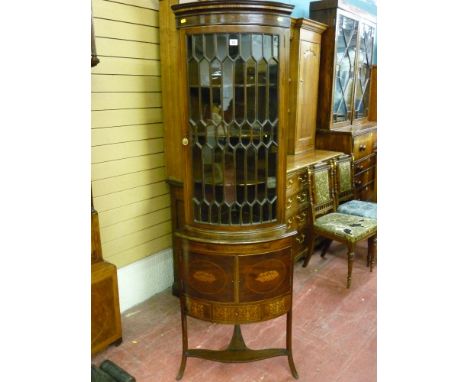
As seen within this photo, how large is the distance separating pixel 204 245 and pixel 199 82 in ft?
2.39

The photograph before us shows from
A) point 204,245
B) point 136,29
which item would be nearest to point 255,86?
point 204,245

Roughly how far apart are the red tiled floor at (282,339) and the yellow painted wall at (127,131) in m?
0.45

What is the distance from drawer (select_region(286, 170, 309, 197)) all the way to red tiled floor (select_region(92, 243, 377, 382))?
0.69 metres

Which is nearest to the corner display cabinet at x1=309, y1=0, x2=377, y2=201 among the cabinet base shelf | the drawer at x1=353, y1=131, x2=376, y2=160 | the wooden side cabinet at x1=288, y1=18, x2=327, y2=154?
the drawer at x1=353, y1=131, x2=376, y2=160

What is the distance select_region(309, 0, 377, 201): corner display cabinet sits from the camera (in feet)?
11.0

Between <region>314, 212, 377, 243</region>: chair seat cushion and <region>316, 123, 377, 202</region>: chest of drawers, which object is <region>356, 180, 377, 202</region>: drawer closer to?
<region>316, 123, 377, 202</region>: chest of drawers

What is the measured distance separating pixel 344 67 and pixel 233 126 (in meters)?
2.26

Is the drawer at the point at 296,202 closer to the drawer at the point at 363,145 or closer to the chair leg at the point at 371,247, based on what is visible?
the chair leg at the point at 371,247

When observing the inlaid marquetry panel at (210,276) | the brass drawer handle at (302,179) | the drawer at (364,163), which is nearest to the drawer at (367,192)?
the drawer at (364,163)

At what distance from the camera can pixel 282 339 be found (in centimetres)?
227

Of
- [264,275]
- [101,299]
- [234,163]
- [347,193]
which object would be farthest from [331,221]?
[101,299]

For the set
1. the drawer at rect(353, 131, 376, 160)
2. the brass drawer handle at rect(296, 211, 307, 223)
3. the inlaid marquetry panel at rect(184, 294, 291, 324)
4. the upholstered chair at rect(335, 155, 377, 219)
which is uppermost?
the drawer at rect(353, 131, 376, 160)

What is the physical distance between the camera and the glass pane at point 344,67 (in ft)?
11.2
